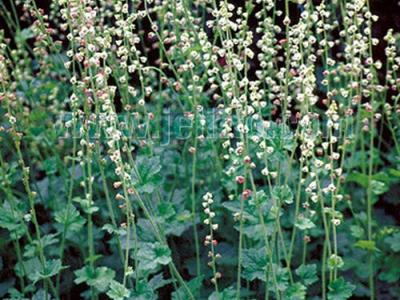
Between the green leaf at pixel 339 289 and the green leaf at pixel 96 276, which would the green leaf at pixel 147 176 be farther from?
the green leaf at pixel 339 289

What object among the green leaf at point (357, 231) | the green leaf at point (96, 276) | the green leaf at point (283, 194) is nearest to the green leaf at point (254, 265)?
the green leaf at point (283, 194)

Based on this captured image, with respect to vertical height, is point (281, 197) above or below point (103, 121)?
below

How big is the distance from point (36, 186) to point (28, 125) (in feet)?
1.08

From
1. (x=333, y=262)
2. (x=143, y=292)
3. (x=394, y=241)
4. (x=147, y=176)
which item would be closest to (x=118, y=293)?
(x=143, y=292)

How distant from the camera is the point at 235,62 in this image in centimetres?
245

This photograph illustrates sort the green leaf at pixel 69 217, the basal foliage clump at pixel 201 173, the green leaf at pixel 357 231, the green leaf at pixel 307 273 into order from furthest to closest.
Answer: the green leaf at pixel 357 231 < the green leaf at pixel 69 217 < the green leaf at pixel 307 273 < the basal foliage clump at pixel 201 173

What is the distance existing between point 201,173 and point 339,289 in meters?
1.22

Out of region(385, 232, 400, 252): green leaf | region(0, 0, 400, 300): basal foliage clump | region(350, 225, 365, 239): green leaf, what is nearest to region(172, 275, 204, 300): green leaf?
region(0, 0, 400, 300): basal foliage clump

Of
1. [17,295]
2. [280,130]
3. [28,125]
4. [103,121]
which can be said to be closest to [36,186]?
[28,125]

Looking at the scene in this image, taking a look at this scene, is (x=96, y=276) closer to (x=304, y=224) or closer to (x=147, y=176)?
(x=147, y=176)

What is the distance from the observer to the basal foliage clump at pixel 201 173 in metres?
2.60

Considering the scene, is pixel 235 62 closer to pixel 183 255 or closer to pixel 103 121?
pixel 103 121

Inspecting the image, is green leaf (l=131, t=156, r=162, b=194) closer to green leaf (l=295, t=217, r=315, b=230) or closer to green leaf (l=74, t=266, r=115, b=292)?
green leaf (l=74, t=266, r=115, b=292)

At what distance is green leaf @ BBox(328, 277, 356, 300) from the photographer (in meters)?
2.72
